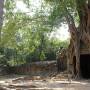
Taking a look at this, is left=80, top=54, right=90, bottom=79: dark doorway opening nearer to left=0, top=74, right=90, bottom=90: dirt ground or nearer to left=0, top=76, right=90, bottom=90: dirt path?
left=0, top=74, right=90, bottom=90: dirt ground

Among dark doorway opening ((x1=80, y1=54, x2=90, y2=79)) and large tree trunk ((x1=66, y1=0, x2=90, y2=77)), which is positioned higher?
large tree trunk ((x1=66, y1=0, x2=90, y2=77))

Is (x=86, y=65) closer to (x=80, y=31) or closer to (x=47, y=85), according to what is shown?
(x=80, y=31)

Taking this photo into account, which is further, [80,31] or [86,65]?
[86,65]

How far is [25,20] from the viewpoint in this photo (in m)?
26.2

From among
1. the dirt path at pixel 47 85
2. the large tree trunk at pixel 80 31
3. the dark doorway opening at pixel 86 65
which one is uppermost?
the large tree trunk at pixel 80 31

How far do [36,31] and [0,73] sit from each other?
12891 mm

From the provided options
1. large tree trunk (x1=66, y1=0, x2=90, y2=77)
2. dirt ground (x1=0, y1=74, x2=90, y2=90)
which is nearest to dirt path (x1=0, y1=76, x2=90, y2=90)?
dirt ground (x1=0, y1=74, x2=90, y2=90)

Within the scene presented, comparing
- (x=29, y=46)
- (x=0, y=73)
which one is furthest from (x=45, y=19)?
(x=0, y=73)

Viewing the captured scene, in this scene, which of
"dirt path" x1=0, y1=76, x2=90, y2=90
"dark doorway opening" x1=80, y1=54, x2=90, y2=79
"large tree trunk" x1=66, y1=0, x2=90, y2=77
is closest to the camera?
"dirt path" x1=0, y1=76, x2=90, y2=90

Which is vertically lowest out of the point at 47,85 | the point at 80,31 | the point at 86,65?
the point at 86,65

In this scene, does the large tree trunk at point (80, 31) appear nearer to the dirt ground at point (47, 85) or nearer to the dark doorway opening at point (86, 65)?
the dark doorway opening at point (86, 65)

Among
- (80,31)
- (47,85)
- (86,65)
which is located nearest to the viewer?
(47,85)

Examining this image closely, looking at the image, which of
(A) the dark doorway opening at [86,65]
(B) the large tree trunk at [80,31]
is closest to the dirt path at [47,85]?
(B) the large tree trunk at [80,31]

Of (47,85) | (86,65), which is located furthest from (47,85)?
(86,65)
